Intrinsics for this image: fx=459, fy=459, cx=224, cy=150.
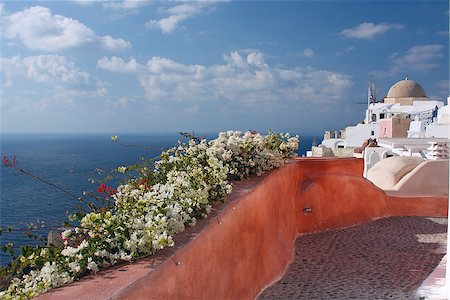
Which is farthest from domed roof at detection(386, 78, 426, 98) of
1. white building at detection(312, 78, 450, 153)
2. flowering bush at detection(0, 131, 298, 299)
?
flowering bush at detection(0, 131, 298, 299)

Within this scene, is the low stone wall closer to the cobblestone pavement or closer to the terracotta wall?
the terracotta wall

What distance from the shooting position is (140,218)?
2.81 metres

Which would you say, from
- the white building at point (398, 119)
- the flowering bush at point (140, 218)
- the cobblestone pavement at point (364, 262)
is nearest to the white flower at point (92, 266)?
the flowering bush at point (140, 218)

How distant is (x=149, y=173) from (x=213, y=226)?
1.41 m

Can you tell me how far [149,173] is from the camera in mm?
4395

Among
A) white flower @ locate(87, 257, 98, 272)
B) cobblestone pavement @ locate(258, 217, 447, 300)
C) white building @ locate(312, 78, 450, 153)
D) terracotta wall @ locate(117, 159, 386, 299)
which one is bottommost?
cobblestone pavement @ locate(258, 217, 447, 300)

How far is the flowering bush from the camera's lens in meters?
2.45

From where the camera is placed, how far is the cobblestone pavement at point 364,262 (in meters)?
4.59

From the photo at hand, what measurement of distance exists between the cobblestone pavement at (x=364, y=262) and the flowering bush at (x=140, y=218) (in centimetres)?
135

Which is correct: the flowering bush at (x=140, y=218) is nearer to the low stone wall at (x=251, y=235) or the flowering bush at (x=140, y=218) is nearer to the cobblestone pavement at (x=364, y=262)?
the low stone wall at (x=251, y=235)

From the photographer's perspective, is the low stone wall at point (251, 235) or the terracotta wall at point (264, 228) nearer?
the low stone wall at point (251, 235)

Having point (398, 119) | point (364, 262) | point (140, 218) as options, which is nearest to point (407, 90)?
point (398, 119)

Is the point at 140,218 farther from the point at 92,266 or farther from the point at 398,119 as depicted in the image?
the point at 398,119

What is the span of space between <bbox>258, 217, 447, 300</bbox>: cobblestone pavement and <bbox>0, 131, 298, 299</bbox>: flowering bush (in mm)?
1347
